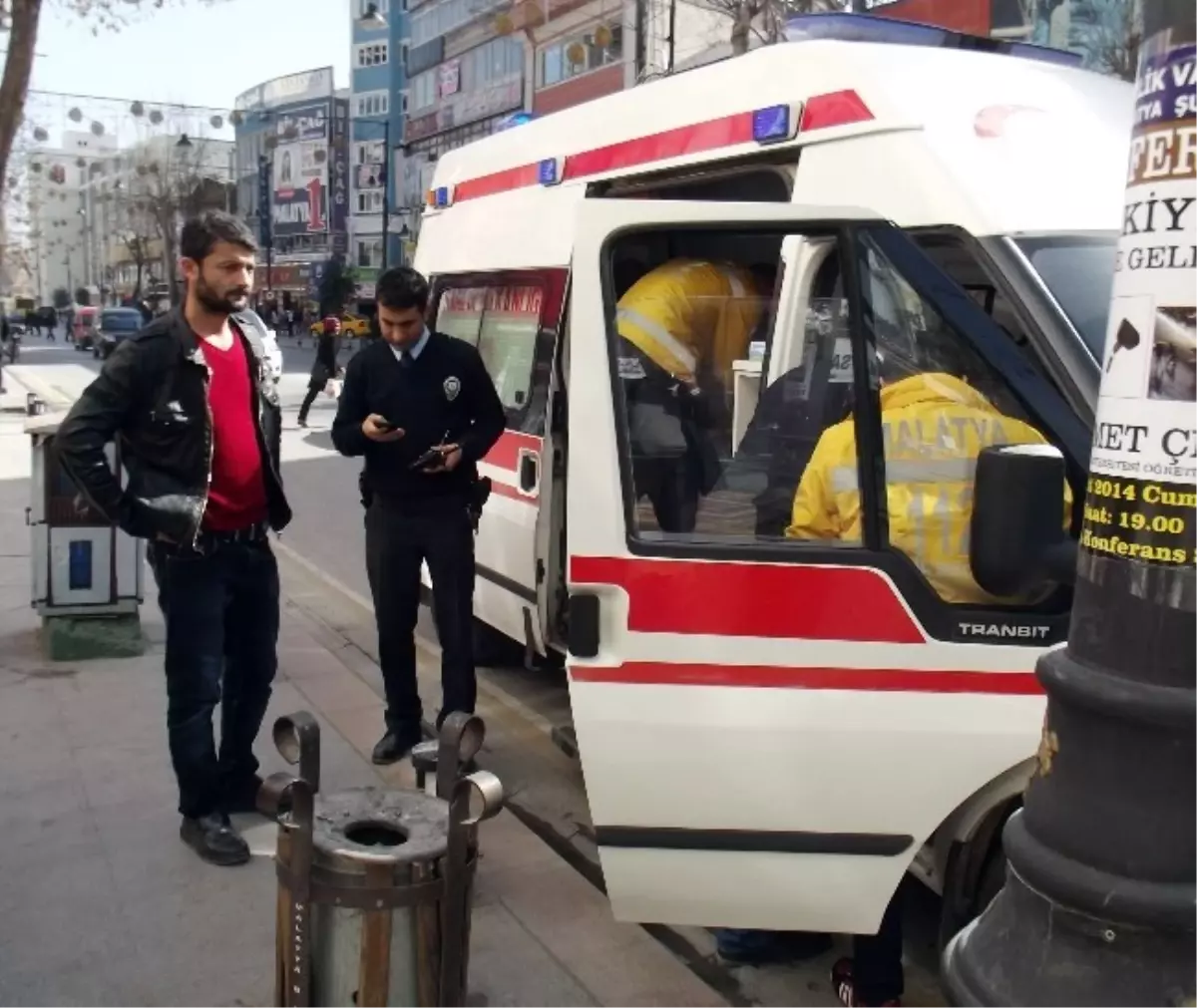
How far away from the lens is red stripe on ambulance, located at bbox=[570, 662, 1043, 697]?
8.85 ft

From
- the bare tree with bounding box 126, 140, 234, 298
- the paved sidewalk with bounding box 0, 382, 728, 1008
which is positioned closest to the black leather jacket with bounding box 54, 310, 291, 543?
the paved sidewalk with bounding box 0, 382, 728, 1008

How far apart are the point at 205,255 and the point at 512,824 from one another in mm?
2232

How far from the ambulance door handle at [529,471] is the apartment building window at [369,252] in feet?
194

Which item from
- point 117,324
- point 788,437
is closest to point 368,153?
point 117,324

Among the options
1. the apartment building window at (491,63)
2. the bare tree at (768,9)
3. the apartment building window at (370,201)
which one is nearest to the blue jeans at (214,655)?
the bare tree at (768,9)

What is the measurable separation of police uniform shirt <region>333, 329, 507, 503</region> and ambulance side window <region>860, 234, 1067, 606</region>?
7.05 feet

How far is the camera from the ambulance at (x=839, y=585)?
2.72m

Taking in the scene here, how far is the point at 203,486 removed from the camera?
3.76m

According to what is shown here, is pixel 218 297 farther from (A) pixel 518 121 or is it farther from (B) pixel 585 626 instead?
(A) pixel 518 121

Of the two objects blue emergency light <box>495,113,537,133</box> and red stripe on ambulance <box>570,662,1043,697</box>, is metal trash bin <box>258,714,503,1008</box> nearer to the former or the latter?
red stripe on ambulance <box>570,662,1043,697</box>

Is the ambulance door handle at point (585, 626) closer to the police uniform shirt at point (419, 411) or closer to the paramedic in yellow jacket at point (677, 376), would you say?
the paramedic in yellow jacket at point (677, 376)

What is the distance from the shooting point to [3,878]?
3869mm

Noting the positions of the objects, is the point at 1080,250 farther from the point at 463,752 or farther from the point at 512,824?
the point at 512,824

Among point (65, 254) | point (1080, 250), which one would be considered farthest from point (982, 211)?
point (65, 254)
